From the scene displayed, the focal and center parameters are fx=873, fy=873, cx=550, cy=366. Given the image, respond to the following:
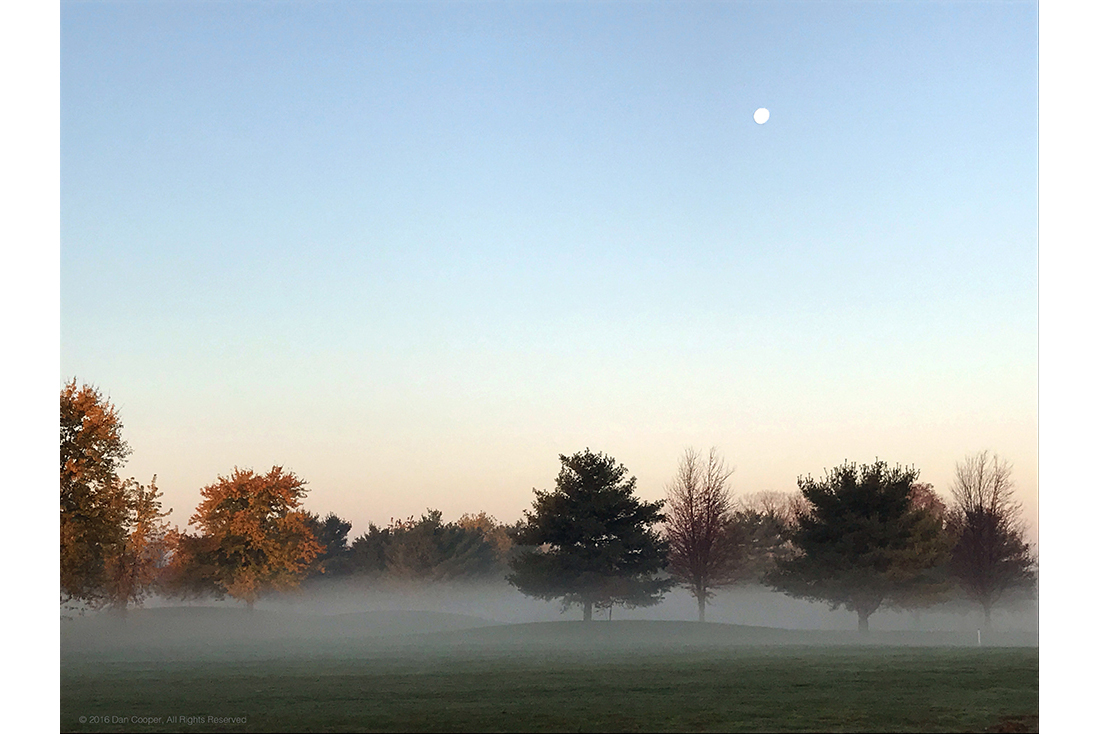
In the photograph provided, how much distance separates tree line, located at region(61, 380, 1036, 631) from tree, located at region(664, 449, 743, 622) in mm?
51

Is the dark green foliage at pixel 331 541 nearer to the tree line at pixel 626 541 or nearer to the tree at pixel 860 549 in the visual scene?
the tree line at pixel 626 541

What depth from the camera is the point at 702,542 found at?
3033 cm

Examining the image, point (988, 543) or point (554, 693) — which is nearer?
point (554, 693)

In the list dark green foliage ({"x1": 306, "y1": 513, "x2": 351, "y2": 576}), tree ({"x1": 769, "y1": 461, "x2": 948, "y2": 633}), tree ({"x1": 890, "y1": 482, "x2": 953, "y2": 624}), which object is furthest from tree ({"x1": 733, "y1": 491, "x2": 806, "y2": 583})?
dark green foliage ({"x1": 306, "y1": 513, "x2": 351, "y2": 576})

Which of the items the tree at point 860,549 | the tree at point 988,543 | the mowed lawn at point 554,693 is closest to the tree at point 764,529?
the tree at point 860,549

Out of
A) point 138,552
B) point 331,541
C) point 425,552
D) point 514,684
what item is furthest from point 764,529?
point 138,552

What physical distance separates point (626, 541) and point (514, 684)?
12.8 m

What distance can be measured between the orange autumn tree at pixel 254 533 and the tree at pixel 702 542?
37.6ft

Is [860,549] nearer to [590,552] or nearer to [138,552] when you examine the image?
[590,552]

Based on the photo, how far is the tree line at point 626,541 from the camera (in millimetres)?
23453
